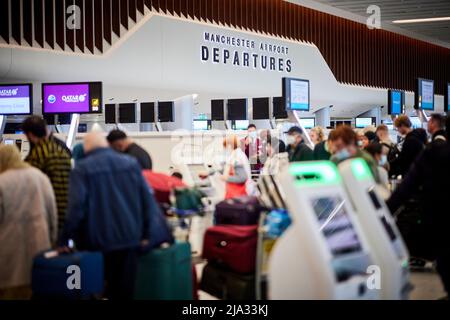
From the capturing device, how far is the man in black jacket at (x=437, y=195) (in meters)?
3.53

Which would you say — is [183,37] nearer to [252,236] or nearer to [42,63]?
[42,63]

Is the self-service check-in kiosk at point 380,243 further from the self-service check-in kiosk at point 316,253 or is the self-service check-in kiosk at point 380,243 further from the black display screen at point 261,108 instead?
the black display screen at point 261,108

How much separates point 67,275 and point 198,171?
4.77 meters

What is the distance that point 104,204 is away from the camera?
358 centimetres

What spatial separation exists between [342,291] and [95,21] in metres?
10.6

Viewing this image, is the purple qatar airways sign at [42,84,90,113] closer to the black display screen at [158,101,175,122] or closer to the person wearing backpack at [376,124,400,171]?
the black display screen at [158,101,175,122]

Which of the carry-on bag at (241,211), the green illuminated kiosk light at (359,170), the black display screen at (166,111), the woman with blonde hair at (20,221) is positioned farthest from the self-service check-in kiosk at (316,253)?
the black display screen at (166,111)

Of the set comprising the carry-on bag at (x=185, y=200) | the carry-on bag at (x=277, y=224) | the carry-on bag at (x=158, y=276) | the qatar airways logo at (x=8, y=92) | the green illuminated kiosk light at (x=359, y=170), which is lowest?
the carry-on bag at (x=158, y=276)

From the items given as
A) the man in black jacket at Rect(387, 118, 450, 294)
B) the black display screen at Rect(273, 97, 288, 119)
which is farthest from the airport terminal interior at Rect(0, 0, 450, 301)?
the black display screen at Rect(273, 97, 288, 119)

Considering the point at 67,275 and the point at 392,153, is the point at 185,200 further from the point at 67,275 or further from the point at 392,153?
the point at 392,153

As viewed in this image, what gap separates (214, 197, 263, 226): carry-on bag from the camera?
14.1ft

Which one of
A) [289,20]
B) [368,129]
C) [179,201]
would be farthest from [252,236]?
[289,20]

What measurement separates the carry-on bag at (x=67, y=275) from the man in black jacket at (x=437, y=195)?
1.79 metres
